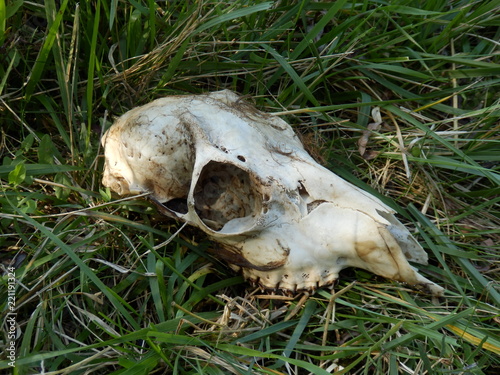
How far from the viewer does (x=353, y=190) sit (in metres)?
2.29

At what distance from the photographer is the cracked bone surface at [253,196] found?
7.18 feet

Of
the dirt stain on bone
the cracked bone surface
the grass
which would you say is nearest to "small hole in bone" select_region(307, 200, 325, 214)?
the cracked bone surface

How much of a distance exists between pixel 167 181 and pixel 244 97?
1.90 ft

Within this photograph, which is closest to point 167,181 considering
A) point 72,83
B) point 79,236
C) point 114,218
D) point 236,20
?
point 114,218

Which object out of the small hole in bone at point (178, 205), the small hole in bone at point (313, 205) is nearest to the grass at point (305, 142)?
the small hole in bone at point (178, 205)

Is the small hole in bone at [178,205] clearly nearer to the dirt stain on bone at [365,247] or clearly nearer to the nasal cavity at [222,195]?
the nasal cavity at [222,195]

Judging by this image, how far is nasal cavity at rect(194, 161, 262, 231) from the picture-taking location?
2.31 meters

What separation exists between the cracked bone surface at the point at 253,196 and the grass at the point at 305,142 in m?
0.13

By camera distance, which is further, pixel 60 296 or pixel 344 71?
pixel 344 71

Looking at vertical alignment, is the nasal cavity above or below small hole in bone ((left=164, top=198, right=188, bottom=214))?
above

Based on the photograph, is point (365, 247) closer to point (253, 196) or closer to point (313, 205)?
point (313, 205)

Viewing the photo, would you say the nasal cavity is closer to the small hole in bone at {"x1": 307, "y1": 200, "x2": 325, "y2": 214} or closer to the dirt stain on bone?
the small hole in bone at {"x1": 307, "y1": 200, "x2": 325, "y2": 214}

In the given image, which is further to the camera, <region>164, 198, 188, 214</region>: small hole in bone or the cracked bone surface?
<region>164, 198, 188, 214</region>: small hole in bone

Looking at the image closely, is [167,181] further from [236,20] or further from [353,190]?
[236,20]
